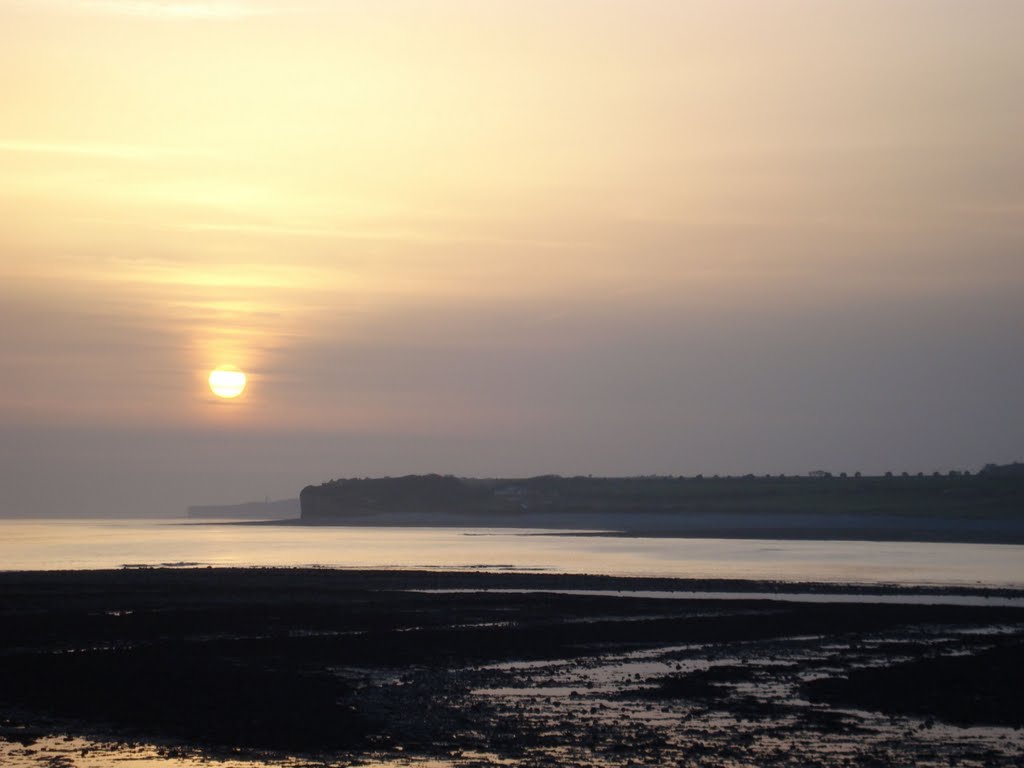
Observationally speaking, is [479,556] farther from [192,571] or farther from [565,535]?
[565,535]

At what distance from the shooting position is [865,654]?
2950cm

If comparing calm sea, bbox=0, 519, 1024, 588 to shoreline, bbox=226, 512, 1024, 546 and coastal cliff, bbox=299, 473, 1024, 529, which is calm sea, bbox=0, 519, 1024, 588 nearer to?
shoreline, bbox=226, 512, 1024, 546

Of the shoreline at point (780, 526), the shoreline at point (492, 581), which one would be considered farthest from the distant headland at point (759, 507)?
the shoreline at point (492, 581)

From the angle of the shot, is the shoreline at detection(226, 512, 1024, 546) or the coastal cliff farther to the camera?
the coastal cliff

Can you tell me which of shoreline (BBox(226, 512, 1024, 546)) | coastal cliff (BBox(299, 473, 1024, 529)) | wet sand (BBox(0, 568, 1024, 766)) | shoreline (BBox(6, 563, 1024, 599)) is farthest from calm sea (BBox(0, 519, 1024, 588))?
coastal cliff (BBox(299, 473, 1024, 529))

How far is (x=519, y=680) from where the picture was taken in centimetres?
2573

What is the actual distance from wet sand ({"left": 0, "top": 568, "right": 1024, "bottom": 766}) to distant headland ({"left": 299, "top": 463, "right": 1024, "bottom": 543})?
64595 millimetres

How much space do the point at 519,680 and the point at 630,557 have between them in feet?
170

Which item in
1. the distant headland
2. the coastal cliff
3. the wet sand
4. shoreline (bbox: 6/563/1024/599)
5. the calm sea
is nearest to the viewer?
the wet sand

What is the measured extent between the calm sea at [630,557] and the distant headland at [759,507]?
1450 cm

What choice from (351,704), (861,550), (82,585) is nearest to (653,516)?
(861,550)

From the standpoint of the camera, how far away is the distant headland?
113 metres

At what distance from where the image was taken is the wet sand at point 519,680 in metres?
19.1

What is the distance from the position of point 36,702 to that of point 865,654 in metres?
17.0
